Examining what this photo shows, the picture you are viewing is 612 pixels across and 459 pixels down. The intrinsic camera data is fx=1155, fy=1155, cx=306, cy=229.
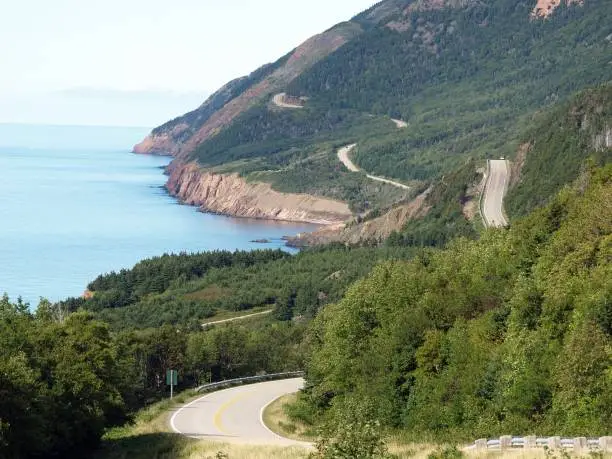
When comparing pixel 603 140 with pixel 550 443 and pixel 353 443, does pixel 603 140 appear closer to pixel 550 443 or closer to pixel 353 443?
pixel 550 443

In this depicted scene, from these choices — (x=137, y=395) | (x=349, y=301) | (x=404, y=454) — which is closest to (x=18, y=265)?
(x=137, y=395)

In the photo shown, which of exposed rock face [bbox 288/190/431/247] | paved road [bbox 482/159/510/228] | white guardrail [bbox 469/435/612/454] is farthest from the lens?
exposed rock face [bbox 288/190/431/247]

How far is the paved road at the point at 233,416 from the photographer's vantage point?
4412 centimetres

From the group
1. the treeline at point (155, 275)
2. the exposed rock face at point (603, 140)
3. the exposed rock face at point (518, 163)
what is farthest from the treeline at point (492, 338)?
the exposed rock face at point (518, 163)

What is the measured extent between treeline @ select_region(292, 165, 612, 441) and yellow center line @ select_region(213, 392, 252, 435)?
3.47 m

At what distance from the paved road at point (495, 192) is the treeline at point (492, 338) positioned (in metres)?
95.1

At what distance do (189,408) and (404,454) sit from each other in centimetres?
2428

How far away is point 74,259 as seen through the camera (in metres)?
186

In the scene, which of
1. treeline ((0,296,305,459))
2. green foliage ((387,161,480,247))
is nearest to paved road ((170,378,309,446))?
treeline ((0,296,305,459))

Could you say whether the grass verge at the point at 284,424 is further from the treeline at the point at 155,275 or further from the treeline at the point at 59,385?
the treeline at the point at 155,275

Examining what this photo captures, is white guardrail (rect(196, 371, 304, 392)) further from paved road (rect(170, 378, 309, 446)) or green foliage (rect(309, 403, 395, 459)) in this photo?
green foliage (rect(309, 403, 395, 459))

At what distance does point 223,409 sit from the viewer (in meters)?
52.8

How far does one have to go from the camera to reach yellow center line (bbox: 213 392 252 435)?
46844 mm

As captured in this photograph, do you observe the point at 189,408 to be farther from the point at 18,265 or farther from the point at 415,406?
the point at 18,265
